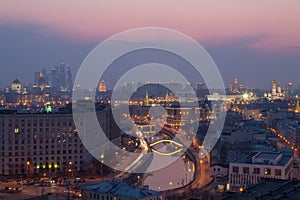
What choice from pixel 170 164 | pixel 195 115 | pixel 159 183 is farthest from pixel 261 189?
pixel 195 115

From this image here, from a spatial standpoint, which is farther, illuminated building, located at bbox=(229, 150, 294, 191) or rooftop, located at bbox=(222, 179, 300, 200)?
illuminated building, located at bbox=(229, 150, 294, 191)

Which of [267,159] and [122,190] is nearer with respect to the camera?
[122,190]

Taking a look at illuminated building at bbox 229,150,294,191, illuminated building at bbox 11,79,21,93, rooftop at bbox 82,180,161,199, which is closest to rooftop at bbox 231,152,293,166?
illuminated building at bbox 229,150,294,191

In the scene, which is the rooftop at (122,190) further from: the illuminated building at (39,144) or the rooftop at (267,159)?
the illuminated building at (39,144)

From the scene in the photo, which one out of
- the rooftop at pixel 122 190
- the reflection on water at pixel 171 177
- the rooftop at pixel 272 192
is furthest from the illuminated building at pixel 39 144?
the rooftop at pixel 272 192

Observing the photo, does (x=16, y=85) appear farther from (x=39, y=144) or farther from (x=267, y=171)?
(x=267, y=171)

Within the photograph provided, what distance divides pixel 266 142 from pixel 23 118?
489 cm

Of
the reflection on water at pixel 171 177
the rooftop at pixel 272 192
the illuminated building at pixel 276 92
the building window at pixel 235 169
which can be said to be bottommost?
the reflection on water at pixel 171 177

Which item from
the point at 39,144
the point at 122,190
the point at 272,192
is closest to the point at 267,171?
the point at 122,190

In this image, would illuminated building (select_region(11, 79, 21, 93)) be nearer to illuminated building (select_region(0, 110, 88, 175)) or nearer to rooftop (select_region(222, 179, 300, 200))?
illuminated building (select_region(0, 110, 88, 175))

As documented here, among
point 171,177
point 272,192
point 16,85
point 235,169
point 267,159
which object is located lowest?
point 171,177

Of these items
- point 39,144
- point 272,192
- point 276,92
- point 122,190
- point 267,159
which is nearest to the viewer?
point 272,192

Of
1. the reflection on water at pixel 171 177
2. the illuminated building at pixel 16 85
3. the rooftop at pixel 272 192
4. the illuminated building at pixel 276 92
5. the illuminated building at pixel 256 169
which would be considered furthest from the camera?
the illuminated building at pixel 276 92

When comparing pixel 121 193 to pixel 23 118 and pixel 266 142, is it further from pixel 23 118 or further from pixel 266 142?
pixel 266 142
